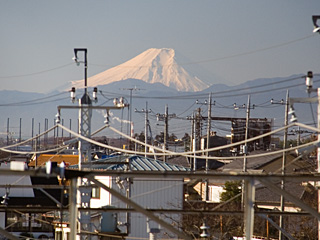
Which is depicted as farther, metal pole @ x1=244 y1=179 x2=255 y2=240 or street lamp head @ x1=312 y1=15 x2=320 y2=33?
street lamp head @ x1=312 y1=15 x2=320 y2=33

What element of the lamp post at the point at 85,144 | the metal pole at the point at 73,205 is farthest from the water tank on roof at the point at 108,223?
the metal pole at the point at 73,205

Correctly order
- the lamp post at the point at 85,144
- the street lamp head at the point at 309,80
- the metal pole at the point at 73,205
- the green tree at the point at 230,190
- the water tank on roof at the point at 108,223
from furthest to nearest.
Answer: the green tree at the point at 230,190, the water tank on roof at the point at 108,223, the lamp post at the point at 85,144, the street lamp head at the point at 309,80, the metal pole at the point at 73,205

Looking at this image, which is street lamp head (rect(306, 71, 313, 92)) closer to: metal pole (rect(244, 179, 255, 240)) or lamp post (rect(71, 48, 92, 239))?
metal pole (rect(244, 179, 255, 240))

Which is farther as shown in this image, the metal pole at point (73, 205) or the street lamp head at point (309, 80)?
the street lamp head at point (309, 80)

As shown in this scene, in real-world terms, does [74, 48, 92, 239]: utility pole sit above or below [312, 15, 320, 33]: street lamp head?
below

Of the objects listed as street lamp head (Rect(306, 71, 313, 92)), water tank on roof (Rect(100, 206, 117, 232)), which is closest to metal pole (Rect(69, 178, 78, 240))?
street lamp head (Rect(306, 71, 313, 92))

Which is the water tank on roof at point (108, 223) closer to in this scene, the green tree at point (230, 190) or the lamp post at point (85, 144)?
the lamp post at point (85, 144)

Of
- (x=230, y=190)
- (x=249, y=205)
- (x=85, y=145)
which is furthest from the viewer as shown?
(x=230, y=190)

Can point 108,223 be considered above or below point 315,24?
below

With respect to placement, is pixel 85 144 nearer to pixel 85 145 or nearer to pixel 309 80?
pixel 85 145

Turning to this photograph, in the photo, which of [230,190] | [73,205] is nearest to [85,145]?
[73,205]

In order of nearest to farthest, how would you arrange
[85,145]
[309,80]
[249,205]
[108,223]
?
[249,205] → [309,80] → [85,145] → [108,223]

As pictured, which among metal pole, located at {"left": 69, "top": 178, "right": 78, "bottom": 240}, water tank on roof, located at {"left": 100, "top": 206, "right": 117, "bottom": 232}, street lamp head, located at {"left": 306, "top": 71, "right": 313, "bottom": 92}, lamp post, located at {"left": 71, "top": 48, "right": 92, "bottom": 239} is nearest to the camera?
metal pole, located at {"left": 69, "top": 178, "right": 78, "bottom": 240}

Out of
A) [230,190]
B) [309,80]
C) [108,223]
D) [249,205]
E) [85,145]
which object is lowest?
[108,223]
